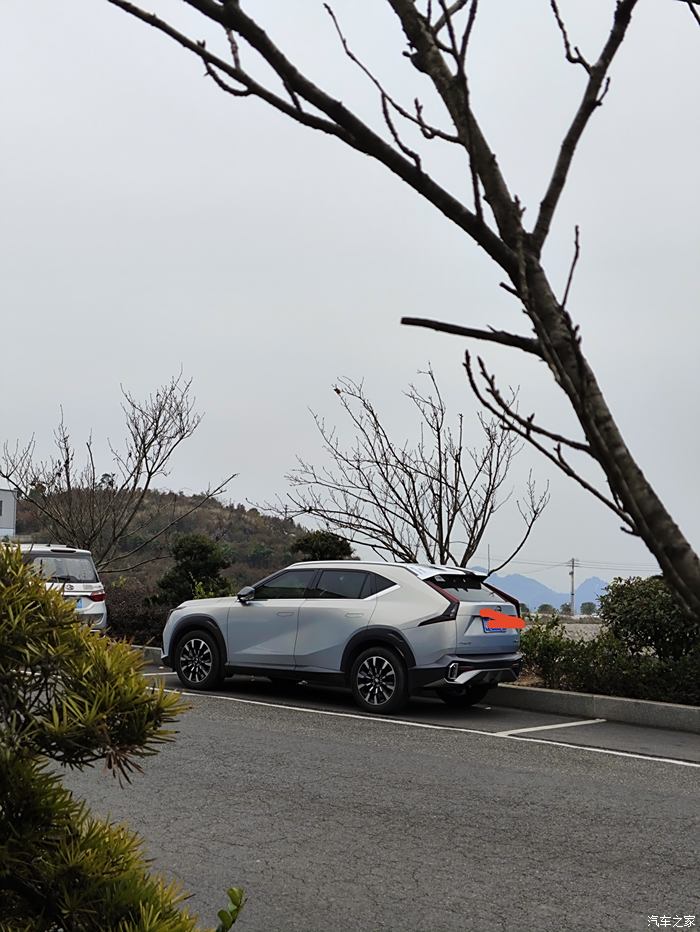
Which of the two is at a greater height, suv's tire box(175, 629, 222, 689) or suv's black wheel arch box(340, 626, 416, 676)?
suv's black wheel arch box(340, 626, 416, 676)

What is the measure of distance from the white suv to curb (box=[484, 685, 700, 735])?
0.43 meters

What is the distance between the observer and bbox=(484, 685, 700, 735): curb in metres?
11.5

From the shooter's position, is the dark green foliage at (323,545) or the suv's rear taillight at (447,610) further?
the dark green foliage at (323,545)

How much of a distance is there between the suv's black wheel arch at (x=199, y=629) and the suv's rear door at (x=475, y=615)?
2.99 metres

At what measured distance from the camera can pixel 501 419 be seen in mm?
1729

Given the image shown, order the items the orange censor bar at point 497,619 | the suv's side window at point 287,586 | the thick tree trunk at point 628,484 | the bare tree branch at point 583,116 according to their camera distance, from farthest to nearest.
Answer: the suv's side window at point 287,586
the orange censor bar at point 497,619
the bare tree branch at point 583,116
the thick tree trunk at point 628,484

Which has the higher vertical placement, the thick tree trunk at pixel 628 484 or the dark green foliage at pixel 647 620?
the dark green foliage at pixel 647 620

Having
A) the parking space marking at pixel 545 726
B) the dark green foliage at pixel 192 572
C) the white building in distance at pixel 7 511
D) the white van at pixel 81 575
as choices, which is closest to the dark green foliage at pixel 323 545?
the dark green foliage at pixel 192 572

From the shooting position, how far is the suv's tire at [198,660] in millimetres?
13453

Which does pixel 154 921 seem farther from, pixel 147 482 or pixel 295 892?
pixel 147 482

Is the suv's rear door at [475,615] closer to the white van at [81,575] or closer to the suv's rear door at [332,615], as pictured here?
the suv's rear door at [332,615]

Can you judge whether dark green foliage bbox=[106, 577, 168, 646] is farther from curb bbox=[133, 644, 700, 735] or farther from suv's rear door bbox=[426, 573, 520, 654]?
suv's rear door bbox=[426, 573, 520, 654]

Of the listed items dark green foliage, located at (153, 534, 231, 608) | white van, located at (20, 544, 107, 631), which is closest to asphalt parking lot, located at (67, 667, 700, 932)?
white van, located at (20, 544, 107, 631)

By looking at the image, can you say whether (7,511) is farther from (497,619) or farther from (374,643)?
(497,619)
